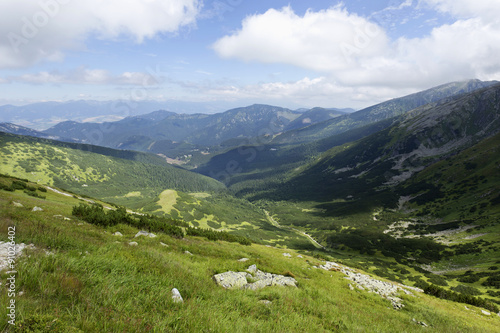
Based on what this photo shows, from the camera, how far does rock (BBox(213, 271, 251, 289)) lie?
10.2 m

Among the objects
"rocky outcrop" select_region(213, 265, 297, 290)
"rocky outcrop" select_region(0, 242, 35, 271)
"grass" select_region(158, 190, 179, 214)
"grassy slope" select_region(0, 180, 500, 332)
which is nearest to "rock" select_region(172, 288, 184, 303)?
"grassy slope" select_region(0, 180, 500, 332)

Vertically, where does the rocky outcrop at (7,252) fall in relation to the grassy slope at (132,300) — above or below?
above

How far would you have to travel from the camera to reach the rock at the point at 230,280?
10.2 metres

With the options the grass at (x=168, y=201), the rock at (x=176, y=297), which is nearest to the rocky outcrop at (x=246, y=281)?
the rock at (x=176, y=297)

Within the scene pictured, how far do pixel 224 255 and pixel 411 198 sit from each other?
215368 mm

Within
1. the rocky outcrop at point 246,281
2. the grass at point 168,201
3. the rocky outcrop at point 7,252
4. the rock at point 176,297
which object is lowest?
the grass at point 168,201

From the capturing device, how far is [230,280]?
10.6 meters

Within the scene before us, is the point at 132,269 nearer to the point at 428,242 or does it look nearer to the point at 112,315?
the point at 112,315

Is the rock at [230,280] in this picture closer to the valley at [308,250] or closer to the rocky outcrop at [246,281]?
the rocky outcrop at [246,281]

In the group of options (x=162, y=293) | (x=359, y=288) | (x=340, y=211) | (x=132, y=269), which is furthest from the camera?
(x=340, y=211)

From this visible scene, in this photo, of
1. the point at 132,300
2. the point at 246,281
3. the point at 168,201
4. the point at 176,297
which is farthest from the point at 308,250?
the point at 132,300

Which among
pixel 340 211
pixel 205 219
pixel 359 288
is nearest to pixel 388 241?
pixel 340 211

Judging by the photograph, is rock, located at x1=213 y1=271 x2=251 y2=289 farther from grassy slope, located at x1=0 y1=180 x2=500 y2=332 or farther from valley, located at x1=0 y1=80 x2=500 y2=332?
grassy slope, located at x1=0 y1=180 x2=500 y2=332

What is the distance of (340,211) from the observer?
655ft
